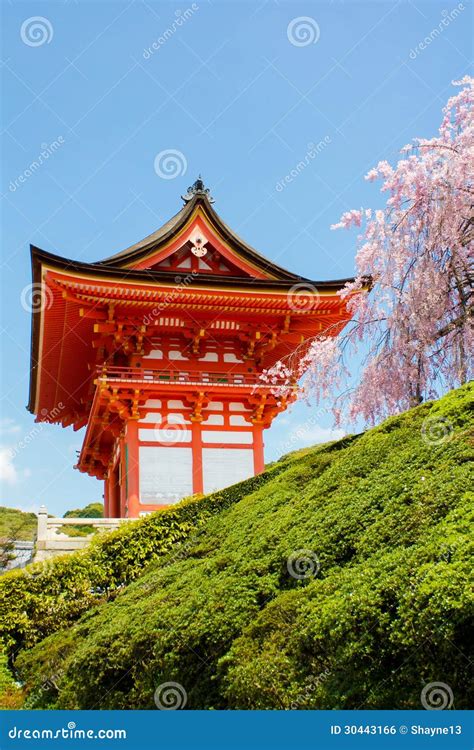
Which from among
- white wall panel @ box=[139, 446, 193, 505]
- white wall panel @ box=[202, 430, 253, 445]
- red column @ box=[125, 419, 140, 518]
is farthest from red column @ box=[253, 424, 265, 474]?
red column @ box=[125, 419, 140, 518]

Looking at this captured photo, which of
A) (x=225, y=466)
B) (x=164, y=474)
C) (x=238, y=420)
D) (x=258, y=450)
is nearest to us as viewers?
(x=164, y=474)

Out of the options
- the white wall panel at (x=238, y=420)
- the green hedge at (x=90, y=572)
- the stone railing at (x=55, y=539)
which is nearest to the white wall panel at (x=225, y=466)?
the white wall panel at (x=238, y=420)

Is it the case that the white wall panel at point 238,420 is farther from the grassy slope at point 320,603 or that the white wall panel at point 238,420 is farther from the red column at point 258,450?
the grassy slope at point 320,603

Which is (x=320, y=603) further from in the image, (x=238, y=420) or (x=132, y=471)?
(x=238, y=420)

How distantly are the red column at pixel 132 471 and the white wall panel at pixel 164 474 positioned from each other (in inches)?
5.2

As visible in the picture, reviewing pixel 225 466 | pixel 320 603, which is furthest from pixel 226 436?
pixel 320 603

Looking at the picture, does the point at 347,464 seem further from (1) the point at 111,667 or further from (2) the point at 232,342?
(2) the point at 232,342

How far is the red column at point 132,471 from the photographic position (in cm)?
1856

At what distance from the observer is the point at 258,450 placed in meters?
20.0

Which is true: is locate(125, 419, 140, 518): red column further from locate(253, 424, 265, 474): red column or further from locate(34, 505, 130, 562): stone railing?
locate(253, 424, 265, 474): red column

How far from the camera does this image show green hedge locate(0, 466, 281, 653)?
12.4 meters

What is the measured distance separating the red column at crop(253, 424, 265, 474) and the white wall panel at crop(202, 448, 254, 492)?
0.13 meters

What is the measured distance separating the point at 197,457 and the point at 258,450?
1.59 meters

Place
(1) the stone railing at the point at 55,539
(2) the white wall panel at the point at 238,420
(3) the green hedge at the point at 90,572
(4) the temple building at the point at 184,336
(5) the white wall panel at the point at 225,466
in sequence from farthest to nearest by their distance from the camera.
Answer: (2) the white wall panel at the point at 238,420 → (5) the white wall panel at the point at 225,466 → (4) the temple building at the point at 184,336 → (1) the stone railing at the point at 55,539 → (3) the green hedge at the point at 90,572
